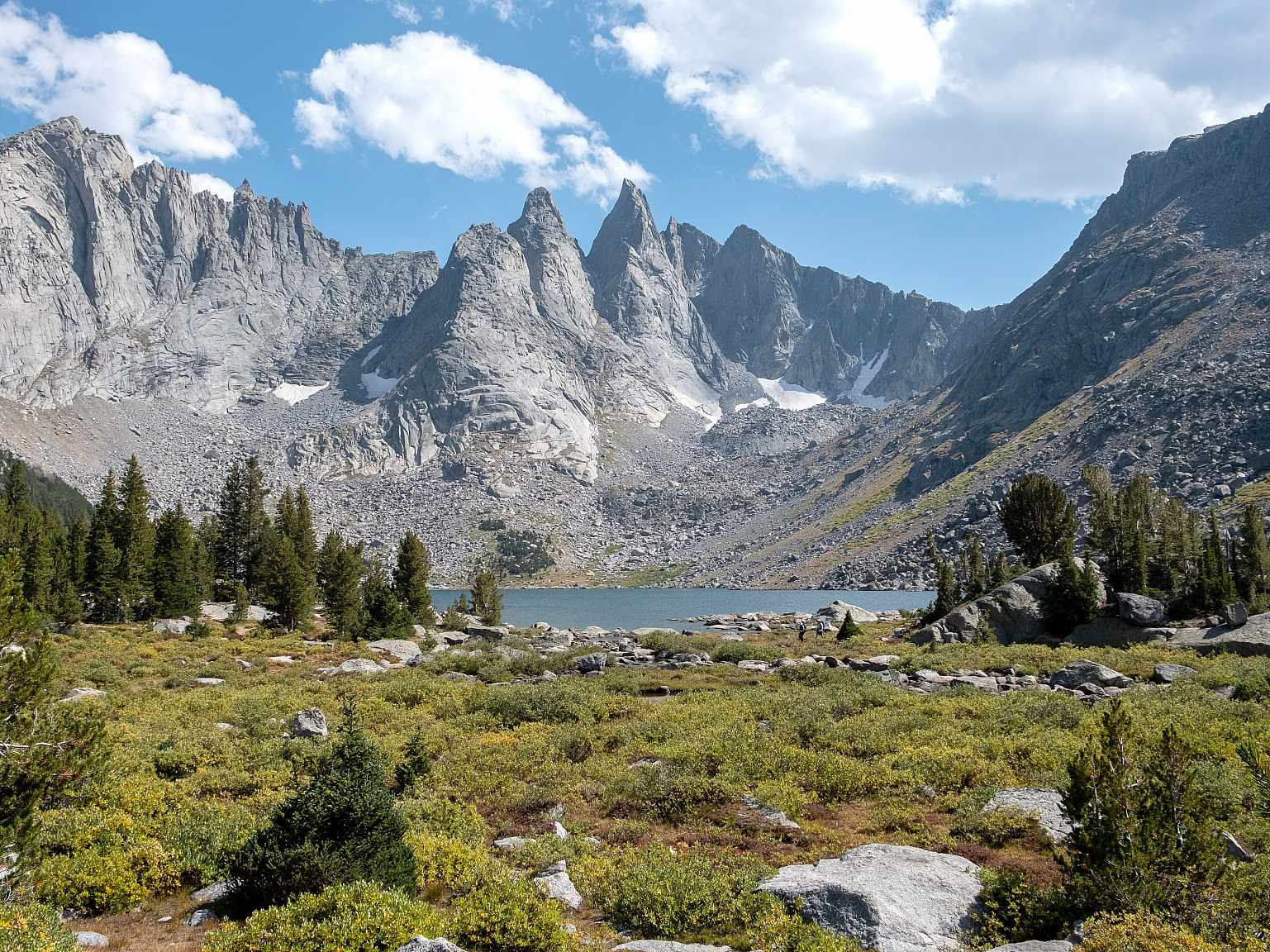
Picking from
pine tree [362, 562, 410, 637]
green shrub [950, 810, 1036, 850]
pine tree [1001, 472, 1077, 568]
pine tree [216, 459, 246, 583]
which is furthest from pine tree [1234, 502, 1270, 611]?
pine tree [216, 459, 246, 583]

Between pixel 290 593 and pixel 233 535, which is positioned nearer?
pixel 290 593

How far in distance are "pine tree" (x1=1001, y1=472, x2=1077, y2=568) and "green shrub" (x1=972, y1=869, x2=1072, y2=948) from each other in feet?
175

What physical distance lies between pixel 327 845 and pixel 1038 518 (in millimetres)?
60030

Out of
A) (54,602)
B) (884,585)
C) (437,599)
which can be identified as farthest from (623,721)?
(437,599)

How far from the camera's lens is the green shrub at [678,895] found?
9.98 m

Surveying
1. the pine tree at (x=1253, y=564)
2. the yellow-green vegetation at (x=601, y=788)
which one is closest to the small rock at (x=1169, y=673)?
the yellow-green vegetation at (x=601, y=788)

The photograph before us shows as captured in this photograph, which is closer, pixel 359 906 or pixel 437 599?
pixel 359 906

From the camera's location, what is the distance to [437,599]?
186 metres

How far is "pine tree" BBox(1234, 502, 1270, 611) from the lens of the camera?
1944 inches

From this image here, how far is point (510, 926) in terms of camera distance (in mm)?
9180

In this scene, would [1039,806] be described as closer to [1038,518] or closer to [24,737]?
[24,737]

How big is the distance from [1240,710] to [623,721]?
16989 millimetres

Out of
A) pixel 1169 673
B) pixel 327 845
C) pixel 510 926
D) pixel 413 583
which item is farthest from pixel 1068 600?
pixel 413 583

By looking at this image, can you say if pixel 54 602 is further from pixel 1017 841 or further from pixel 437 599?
pixel 437 599
